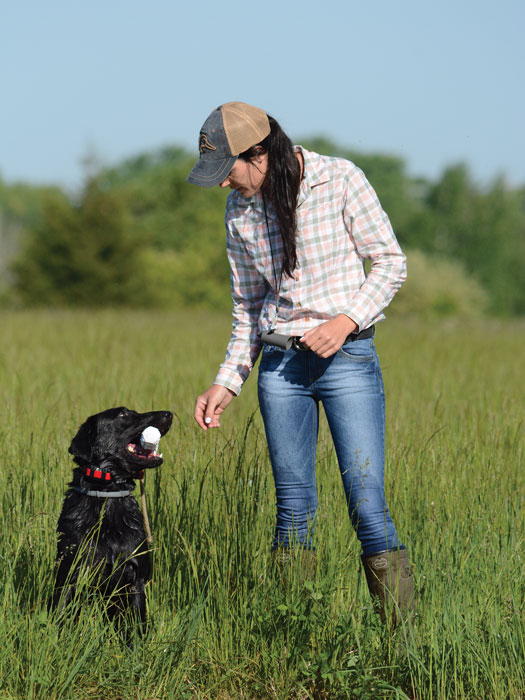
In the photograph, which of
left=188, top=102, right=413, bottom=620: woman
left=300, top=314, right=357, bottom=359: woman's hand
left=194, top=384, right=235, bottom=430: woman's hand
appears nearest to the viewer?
left=300, top=314, right=357, bottom=359: woman's hand

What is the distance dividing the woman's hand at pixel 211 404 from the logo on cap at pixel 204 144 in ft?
3.37

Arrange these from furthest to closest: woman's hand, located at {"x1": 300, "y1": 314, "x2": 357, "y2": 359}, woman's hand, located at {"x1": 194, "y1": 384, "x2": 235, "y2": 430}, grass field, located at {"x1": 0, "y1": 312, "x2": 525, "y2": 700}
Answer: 1. woman's hand, located at {"x1": 194, "y1": 384, "x2": 235, "y2": 430}
2. woman's hand, located at {"x1": 300, "y1": 314, "x2": 357, "y2": 359}
3. grass field, located at {"x1": 0, "y1": 312, "x2": 525, "y2": 700}

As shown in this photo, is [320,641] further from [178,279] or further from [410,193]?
[410,193]

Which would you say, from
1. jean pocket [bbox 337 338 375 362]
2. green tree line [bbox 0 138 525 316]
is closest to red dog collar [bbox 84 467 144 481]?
jean pocket [bbox 337 338 375 362]

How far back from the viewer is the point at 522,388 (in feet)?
28.7

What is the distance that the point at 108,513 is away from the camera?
321 cm

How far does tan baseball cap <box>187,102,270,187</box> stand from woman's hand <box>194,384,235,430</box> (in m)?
0.92

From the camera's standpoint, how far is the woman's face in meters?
3.11

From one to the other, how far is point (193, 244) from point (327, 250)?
179 ft

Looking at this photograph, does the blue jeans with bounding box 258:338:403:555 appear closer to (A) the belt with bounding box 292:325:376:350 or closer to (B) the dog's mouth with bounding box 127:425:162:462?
(A) the belt with bounding box 292:325:376:350

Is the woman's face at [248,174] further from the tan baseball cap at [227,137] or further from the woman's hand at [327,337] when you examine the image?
the woman's hand at [327,337]

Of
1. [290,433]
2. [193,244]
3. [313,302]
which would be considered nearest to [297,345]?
[313,302]

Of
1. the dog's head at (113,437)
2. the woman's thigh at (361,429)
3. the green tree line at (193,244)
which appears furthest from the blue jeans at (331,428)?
the green tree line at (193,244)

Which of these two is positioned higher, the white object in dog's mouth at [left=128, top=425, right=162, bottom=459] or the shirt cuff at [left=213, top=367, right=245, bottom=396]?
the shirt cuff at [left=213, top=367, right=245, bottom=396]
